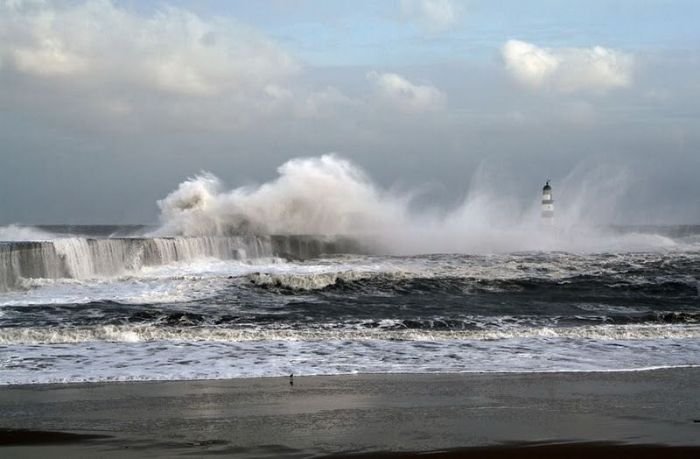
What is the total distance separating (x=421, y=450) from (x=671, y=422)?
2021 mm

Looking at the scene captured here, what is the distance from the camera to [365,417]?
5.88m

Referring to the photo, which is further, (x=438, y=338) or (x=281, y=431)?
(x=438, y=338)

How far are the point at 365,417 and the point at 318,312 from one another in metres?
7.74

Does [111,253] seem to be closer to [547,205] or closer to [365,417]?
[365,417]

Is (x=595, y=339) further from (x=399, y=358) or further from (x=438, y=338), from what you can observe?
(x=399, y=358)

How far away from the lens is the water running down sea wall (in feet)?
57.3

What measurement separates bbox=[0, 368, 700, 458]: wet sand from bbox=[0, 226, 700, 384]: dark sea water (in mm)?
738

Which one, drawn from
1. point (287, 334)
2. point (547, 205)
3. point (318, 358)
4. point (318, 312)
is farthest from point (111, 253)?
point (547, 205)

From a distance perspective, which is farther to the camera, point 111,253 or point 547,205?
point 547,205

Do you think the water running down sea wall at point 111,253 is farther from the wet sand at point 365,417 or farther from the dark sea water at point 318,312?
the wet sand at point 365,417

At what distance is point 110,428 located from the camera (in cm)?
559

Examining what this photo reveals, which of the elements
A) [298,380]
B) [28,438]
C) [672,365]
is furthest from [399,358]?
[28,438]

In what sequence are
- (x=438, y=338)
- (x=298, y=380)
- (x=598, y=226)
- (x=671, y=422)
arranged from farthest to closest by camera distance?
(x=598, y=226)
(x=438, y=338)
(x=298, y=380)
(x=671, y=422)

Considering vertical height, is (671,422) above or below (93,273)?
below
